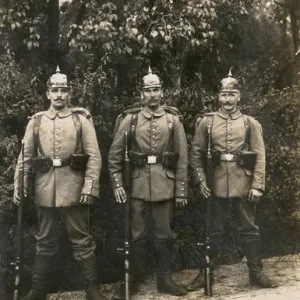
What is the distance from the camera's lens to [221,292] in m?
5.81

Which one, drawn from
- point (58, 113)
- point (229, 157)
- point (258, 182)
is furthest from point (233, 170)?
point (58, 113)

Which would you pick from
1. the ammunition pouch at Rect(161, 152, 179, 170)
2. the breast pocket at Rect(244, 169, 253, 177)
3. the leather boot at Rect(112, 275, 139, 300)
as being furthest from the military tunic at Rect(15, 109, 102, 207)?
the breast pocket at Rect(244, 169, 253, 177)

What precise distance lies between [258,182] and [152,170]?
1.14m

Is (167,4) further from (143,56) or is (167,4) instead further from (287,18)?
(287,18)

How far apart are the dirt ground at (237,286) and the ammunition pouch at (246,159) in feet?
4.35

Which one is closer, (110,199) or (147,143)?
(147,143)

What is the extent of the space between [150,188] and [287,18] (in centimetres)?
615

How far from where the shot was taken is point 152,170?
5.59 metres

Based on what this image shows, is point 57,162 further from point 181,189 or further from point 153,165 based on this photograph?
point 181,189

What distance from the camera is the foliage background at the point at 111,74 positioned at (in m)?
6.98

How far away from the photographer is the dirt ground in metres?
5.62

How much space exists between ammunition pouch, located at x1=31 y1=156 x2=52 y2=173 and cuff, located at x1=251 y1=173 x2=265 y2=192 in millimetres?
2134

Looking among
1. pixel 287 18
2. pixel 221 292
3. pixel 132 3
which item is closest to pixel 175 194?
pixel 221 292

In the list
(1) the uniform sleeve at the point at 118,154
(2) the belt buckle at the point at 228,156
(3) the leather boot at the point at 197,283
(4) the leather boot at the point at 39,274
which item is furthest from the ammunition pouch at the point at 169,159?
(4) the leather boot at the point at 39,274
